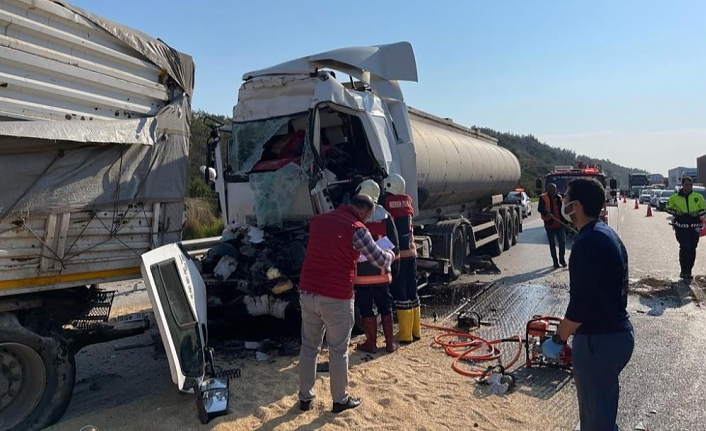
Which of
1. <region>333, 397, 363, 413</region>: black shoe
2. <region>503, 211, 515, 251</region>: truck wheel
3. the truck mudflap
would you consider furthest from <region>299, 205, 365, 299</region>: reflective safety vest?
<region>503, 211, 515, 251</region>: truck wheel

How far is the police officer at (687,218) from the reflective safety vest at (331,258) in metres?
7.55

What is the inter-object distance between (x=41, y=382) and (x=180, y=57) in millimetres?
3049

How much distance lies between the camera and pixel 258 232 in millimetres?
6586

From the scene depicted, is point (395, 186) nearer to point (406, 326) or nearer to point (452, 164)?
point (406, 326)

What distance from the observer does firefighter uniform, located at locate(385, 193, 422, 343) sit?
629cm

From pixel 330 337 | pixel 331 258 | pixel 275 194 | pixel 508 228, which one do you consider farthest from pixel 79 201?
pixel 508 228

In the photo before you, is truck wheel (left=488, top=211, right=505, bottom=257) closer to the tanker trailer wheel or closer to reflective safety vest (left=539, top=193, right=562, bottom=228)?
reflective safety vest (left=539, top=193, right=562, bottom=228)

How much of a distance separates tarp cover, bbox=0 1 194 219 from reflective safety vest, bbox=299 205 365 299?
1.55 metres

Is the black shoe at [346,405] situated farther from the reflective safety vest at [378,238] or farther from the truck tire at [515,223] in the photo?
the truck tire at [515,223]

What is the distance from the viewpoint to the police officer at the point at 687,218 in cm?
928

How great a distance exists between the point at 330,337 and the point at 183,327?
3.96 ft

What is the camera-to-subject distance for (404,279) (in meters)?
6.38

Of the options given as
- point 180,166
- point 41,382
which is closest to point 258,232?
point 180,166

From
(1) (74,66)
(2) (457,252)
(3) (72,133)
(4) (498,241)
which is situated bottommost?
(4) (498,241)
